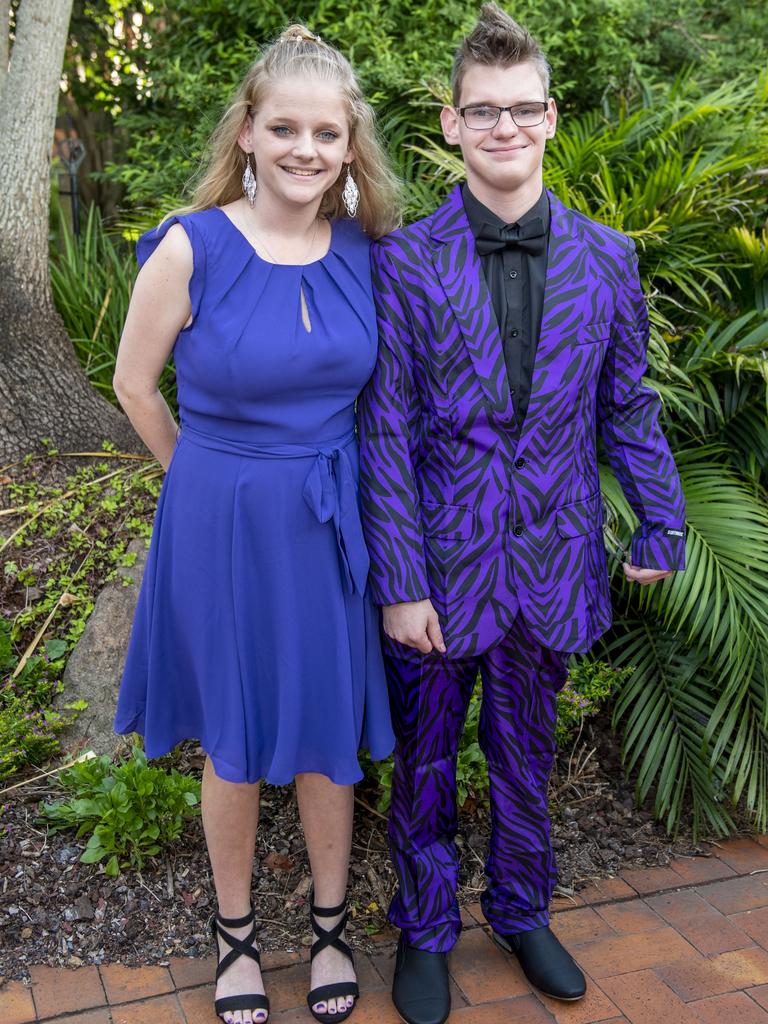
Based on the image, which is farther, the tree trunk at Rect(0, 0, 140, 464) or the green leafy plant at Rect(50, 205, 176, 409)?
the green leafy plant at Rect(50, 205, 176, 409)

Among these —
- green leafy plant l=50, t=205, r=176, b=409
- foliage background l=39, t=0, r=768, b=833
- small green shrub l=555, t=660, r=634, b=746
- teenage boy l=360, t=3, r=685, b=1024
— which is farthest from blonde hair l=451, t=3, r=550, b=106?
green leafy plant l=50, t=205, r=176, b=409

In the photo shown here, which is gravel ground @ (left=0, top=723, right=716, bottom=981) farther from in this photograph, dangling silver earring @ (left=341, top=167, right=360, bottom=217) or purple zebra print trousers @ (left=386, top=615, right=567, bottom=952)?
dangling silver earring @ (left=341, top=167, right=360, bottom=217)

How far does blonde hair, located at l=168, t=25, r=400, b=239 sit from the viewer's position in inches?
86.9

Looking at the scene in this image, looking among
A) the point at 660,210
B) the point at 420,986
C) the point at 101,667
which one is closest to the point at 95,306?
the point at 101,667

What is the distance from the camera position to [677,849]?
128 inches

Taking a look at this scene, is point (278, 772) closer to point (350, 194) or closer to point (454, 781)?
point (454, 781)

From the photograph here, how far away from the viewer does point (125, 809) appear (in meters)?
2.90

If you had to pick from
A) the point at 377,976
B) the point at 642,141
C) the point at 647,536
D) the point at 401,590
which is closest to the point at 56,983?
the point at 377,976

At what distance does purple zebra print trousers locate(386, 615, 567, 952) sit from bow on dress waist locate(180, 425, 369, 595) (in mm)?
302

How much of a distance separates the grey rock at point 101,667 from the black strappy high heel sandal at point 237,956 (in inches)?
35.2

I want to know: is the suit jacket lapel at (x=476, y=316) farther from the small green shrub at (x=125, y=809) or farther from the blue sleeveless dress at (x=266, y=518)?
the small green shrub at (x=125, y=809)

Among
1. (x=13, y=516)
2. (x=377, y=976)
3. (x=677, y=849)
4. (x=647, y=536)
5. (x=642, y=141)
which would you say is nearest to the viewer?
(x=647, y=536)

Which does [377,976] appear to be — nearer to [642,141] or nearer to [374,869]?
[374,869]

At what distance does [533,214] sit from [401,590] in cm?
87
